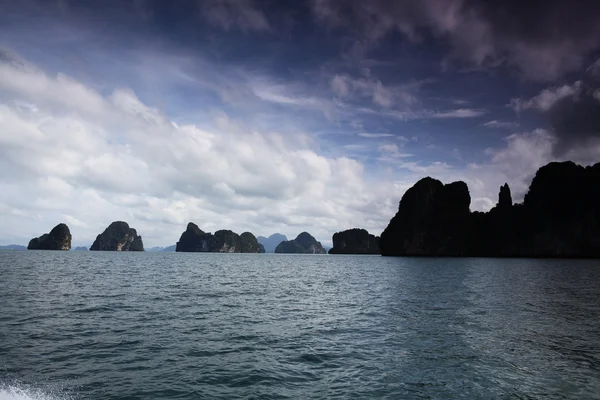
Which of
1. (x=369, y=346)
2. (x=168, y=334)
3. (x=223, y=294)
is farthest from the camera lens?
(x=223, y=294)

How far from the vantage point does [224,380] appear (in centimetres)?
1534

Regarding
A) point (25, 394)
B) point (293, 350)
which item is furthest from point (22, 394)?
point (293, 350)

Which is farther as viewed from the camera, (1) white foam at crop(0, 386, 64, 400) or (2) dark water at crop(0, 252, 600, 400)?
(2) dark water at crop(0, 252, 600, 400)

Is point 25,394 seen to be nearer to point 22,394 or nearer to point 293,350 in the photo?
point 22,394

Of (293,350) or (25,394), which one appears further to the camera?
(293,350)

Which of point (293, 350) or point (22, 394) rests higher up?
point (22, 394)

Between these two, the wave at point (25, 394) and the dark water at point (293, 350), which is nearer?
the wave at point (25, 394)

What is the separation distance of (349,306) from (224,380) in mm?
22671

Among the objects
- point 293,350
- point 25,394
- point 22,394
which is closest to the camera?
point 22,394

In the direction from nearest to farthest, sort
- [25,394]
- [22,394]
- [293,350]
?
1. [22,394]
2. [25,394]
3. [293,350]

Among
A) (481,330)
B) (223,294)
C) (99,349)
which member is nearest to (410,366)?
→ (481,330)

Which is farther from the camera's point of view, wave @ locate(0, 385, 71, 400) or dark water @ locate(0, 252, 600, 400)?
dark water @ locate(0, 252, 600, 400)

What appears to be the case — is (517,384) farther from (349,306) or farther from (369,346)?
(349,306)

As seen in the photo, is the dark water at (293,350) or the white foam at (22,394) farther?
the dark water at (293,350)
